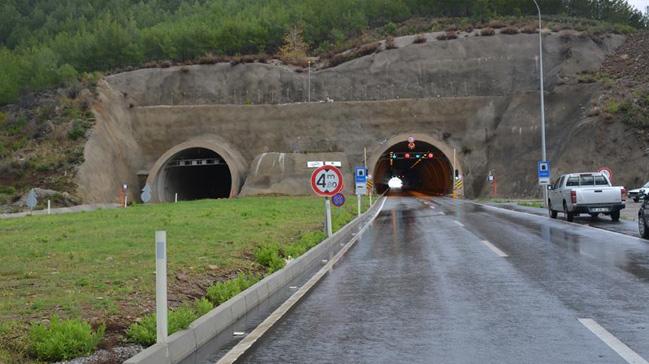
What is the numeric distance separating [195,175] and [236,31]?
1350 inches

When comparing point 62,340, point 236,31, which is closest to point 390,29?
point 236,31

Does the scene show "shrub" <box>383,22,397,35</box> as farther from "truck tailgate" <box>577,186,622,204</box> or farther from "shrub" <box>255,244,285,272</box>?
"shrub" <box>255,244,285,272</box>

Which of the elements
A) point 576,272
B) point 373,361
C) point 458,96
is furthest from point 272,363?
point 458,96

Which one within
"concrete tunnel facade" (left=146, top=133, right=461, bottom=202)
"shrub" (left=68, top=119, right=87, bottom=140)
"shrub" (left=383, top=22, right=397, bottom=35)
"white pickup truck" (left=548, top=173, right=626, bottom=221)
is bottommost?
"white pickup truck" (left=548, top=173, right=626, bottom=221)

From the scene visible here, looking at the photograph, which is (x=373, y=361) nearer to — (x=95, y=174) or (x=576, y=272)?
(x=576, y=272)

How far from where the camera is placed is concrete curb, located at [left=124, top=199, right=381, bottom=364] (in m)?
5.46

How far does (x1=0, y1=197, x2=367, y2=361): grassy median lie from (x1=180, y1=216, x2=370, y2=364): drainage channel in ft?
2.74

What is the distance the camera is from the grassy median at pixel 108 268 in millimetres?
6922

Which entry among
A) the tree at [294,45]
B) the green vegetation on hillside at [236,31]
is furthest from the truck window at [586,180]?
the green vegetation on hillside at [236,31]

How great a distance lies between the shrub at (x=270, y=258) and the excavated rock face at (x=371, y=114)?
4058 centimetres

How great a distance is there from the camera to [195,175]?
6812cm

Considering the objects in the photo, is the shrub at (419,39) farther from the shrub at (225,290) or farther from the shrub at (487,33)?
the shrub at (225,290)

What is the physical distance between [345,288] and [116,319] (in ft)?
13.0

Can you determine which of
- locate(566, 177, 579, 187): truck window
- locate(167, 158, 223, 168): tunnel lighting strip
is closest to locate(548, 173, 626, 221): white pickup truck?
locate(566, 177, 579, 187): truck window
